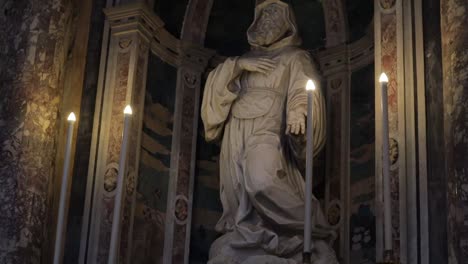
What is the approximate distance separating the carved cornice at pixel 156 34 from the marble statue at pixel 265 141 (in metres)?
0.91

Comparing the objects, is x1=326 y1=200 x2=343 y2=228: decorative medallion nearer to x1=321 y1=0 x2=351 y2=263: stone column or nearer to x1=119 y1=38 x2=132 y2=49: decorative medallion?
x1=321 y1=0 x2=351 y2=263: stone column

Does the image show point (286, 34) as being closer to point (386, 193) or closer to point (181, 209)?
point (181, 209)

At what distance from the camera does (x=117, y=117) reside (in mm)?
7309

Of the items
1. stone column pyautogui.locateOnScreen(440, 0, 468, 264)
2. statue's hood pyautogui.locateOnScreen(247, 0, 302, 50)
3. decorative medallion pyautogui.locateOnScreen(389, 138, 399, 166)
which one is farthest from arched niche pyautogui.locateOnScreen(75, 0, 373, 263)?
stone column pyautogui.locateOnScreen(440, 0, 468, 264)

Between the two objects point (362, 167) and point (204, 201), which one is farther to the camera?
point (204, 201)

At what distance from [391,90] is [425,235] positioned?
3.86 feet

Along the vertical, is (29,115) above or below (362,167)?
above

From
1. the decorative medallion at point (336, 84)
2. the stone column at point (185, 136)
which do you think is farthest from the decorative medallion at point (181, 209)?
the decorative medallion at point (336, 84)

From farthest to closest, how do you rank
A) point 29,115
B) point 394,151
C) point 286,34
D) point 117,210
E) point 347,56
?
point 347,56
point 286,34
point 29,115
point 394,151
point 117,210

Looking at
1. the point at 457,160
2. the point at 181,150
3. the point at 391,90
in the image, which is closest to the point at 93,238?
the point at 181,150

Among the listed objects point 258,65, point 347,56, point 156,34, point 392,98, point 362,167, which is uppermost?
point 156,34

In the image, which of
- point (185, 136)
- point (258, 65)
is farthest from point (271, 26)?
point (185, 136)

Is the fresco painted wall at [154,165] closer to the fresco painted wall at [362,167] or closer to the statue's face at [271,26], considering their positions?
the statue's face at [271,26]

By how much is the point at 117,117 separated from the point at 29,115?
916 millimetres
